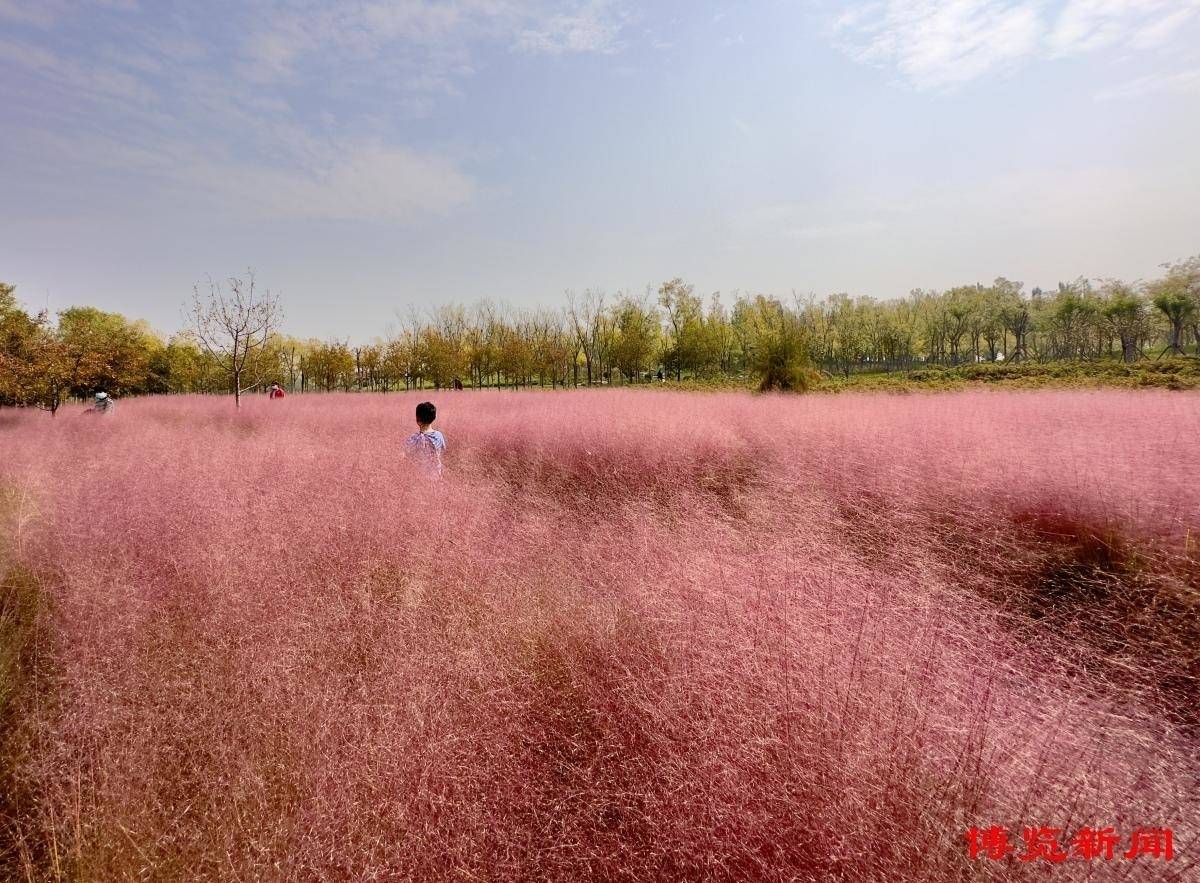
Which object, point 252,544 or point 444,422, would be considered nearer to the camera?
point 252,544

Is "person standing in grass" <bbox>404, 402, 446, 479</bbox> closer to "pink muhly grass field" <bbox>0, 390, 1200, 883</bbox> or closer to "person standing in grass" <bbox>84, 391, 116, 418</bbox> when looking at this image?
"pink muhly grass field" <bbox>0, 390, 1200, 883</bbox>

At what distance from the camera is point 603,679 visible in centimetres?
196

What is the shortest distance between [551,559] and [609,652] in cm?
107

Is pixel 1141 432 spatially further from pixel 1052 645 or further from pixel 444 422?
pixel 444 422

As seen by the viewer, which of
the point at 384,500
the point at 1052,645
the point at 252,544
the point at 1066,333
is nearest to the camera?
the point at 1052,645

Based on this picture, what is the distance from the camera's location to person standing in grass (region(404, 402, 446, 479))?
15.8 ft

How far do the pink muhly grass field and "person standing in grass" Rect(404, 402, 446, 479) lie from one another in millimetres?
581

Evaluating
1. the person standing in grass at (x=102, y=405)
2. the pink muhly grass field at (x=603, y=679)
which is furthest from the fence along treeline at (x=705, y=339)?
the pink muhly grass field at (x=603, y=679)

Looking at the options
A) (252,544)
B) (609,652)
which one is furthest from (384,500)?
(609,652)

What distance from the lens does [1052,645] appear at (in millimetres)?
2480

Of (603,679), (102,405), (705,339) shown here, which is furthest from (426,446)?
(705,339)

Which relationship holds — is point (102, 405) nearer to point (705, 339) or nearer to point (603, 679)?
point (603, 679)

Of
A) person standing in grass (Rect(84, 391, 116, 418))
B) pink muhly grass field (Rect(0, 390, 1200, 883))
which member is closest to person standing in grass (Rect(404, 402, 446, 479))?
pink muhly grass field (Rect(0, 390, 1200, 883))

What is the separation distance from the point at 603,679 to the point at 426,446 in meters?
3.70
